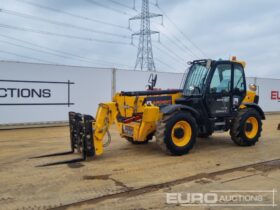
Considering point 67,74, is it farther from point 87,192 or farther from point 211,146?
point 87,192

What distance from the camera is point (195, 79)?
29.5ft

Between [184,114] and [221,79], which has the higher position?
[221,79]

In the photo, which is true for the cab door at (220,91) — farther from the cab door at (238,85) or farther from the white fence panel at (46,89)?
the white fence panel at (46,89)

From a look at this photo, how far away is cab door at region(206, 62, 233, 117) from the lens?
342 inches

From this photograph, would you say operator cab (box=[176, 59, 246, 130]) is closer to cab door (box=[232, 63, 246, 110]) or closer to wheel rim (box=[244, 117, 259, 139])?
cab door (box=[232, 63, 246, 110])

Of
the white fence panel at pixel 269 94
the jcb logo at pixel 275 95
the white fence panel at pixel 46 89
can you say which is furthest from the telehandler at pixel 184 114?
the jcb logo at pixel 275 95

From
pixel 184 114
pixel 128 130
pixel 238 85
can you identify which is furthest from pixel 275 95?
pixel 128 130

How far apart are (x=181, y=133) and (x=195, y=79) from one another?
1690 mm

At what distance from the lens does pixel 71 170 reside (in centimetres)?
663

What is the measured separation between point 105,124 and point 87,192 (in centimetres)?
239

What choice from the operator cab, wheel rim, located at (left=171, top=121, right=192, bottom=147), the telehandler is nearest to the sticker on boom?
the telehandler

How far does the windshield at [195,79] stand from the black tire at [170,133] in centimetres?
96

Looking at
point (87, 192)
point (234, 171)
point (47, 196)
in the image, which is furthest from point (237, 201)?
point (47, 196)

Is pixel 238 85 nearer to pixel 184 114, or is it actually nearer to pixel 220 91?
pixel 220 91
